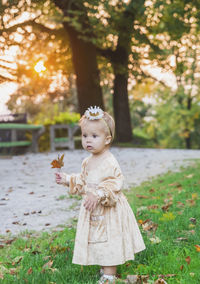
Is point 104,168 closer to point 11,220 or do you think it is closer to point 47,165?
point 11,220

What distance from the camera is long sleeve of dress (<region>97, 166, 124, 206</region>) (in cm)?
271

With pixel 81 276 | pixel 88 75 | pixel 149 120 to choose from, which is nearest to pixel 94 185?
pixel 81 276

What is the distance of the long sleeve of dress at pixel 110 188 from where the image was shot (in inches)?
107

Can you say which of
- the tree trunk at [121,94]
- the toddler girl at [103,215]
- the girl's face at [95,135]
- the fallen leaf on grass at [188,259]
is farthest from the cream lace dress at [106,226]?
the tree trunk at [121,94]

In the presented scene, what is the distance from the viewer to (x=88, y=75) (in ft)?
39.5

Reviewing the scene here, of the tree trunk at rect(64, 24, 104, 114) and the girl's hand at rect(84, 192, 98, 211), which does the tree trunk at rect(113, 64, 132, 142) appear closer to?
the tree trunk at rect(64, 24, 104, 114)

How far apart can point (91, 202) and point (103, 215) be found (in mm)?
246

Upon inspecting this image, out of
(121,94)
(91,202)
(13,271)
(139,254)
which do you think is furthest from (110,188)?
(121,94)

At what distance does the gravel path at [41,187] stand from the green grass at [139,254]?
25.3 inches

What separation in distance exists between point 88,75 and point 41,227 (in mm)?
8019

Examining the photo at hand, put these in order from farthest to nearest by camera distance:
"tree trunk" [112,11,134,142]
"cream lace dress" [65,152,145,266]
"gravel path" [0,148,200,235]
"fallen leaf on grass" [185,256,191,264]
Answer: "tree trunk" [112,11,134,142]
"gravel path" [0,148,200,235]
"fallen leaf on grass" [185,256,191,264]
"cream lace dress" [65,152,145,266]

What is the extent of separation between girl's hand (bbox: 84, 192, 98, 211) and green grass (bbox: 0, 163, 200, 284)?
1.93 feet

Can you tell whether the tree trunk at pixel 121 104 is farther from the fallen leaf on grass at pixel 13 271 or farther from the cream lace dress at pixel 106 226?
the cream lace dress at pixel 106 226

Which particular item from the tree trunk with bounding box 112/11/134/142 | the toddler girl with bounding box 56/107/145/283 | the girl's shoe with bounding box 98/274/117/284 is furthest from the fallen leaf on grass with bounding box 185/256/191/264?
the tree trunk with bounding box 112/11/134/142
